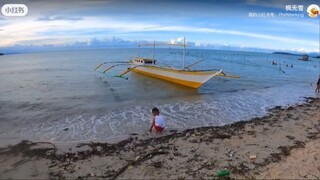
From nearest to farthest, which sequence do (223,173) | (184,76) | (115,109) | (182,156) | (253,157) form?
(223,173)
(253,157)
(182,156)
(115,109)
(184,76)

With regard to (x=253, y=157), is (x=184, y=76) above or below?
above

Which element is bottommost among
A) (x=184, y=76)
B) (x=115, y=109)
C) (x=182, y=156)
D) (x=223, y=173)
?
(x=115, y=109)

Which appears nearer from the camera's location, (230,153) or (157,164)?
(157,164)

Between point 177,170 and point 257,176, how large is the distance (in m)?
1.82

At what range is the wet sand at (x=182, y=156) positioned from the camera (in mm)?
6957

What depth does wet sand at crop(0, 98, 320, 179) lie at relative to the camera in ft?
22.8

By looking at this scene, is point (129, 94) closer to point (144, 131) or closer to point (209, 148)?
point (144, 131)

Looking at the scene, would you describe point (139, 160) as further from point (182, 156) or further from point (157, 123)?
point (157, 123)

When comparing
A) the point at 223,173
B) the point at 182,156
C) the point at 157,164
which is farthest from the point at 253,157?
the point at 157,164

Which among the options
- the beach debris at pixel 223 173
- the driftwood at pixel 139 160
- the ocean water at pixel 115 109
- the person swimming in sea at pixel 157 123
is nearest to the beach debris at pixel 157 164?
the driftwood at pixel 139 160

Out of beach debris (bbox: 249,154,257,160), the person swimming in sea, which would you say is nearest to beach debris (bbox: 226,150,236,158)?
beach debris (bbox: 249,154,257,160)

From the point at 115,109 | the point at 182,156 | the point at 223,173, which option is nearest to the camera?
the point at 223,173

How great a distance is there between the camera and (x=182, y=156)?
8086mm

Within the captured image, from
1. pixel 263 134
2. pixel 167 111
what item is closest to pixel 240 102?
pixel 167 111
